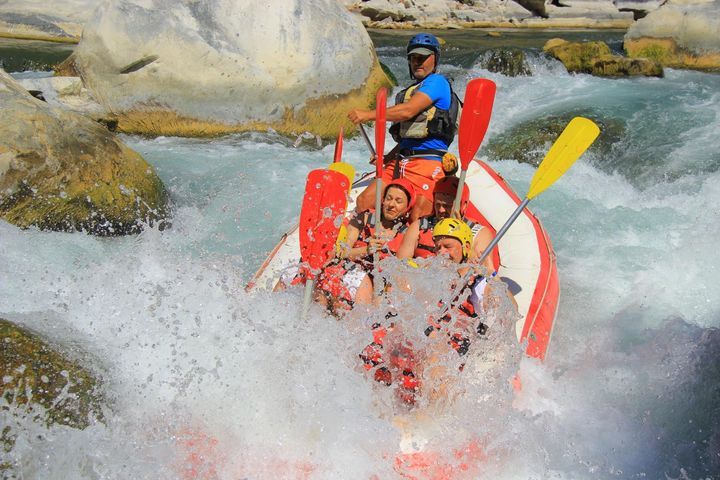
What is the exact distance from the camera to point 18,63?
9.18 m

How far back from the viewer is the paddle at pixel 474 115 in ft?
12.4

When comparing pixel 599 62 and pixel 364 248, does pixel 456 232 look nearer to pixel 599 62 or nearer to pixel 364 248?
pixel 364 248

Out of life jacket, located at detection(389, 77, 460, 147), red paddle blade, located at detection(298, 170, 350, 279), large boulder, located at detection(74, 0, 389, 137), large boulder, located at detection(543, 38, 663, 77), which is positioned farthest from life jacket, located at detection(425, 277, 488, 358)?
large boulder, located at detection(543, 38, 663, 77)

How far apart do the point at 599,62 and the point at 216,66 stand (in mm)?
5661

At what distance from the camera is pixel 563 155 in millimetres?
3951

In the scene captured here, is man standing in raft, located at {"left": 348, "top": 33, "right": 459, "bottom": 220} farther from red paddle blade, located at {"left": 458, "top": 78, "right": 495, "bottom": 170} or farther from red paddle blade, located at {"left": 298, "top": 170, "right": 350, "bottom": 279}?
red paddle blade, located at {"left": 298, "top": 170, "right": 350, "bottom": 279}

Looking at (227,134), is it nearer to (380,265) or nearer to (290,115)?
(290,115)

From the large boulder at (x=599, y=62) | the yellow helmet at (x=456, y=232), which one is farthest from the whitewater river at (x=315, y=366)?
the large boulder at (x=599, y=62)

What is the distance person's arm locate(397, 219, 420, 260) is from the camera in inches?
137

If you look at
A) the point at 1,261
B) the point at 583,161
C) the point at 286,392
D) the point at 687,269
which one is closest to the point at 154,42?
the point at 1,261

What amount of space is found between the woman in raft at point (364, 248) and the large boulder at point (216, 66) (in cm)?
325

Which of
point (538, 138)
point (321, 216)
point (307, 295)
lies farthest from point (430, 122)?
point (538, 138)

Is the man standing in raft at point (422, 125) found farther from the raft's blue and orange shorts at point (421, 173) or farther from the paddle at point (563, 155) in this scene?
the paddle at point (563, 155)

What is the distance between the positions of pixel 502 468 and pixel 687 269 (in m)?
2.68
